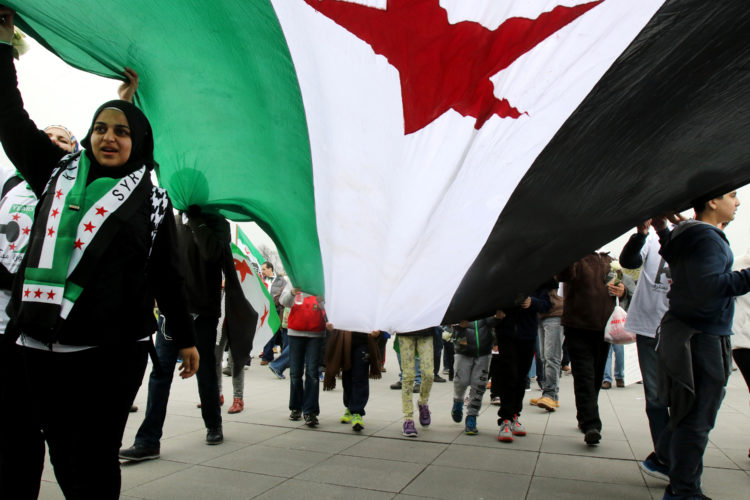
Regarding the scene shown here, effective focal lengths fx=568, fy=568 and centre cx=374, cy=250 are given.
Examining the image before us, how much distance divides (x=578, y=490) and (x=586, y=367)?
1523 millimetres

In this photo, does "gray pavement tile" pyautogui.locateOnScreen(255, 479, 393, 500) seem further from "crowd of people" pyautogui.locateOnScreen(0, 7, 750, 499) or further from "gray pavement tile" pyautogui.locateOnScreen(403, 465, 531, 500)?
"crowd of people" pyautogui.locateOnScreen(0, 7, 750, 499)

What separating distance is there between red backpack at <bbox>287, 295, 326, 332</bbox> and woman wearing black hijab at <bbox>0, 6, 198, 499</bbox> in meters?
3.64

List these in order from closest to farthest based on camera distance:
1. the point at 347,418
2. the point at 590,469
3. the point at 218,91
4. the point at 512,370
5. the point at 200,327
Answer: the point at 218,91 → the point at 590,469 → the point at 200,327 → the point at 512,370 → the point at 347,418

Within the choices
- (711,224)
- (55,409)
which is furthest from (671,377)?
(55,409)

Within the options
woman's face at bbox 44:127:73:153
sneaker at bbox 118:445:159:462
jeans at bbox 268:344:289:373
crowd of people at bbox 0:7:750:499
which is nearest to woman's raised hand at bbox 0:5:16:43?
crowd of people at bbox 0:7:750:499

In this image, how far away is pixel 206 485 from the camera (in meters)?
3.75

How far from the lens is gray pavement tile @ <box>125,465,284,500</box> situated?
11.6ft

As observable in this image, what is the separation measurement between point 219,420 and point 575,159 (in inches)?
152

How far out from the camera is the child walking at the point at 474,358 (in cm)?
572

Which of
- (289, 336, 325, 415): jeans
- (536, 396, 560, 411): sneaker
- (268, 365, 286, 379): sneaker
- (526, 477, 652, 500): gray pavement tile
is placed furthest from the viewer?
(268, 365, 286, 379): sneaker

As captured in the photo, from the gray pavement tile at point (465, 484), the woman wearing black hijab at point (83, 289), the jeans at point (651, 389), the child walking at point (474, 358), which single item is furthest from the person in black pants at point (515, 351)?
the woman wearing black hijab at point (83, 289)

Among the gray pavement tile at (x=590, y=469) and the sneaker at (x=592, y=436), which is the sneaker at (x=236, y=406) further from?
the sneaker at (x=592, y=436)

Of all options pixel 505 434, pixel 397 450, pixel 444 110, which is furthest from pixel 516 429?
pixel 444 110

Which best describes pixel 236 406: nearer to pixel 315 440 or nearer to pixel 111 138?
pixel 315 440
